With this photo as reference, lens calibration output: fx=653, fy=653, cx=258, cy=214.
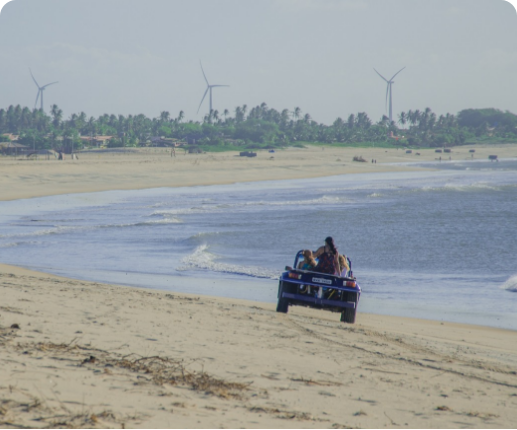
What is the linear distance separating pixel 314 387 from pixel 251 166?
70.7 metres

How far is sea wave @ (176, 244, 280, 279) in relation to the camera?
17.2 m

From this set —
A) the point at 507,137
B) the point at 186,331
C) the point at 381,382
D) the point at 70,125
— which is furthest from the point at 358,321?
the point at 507,137

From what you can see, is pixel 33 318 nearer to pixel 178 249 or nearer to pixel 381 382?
pixel 381 382

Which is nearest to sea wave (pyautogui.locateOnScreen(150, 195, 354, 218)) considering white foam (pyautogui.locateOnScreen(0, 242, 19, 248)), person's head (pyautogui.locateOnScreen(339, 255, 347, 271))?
white foam (pyautogui.locateOnScreen(0, 242, 19, 248))

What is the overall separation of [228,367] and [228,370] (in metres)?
0.11

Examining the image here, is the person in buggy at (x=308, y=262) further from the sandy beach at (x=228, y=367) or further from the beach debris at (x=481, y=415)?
the beach debris at (x=481, y=415)

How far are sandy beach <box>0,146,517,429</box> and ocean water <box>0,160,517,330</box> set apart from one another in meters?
3.40

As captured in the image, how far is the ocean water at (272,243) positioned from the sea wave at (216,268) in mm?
32

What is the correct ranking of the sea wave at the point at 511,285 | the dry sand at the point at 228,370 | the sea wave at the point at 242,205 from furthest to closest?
the sea wave at the point at 242,205, the sea wave at the point at 511,285, the dry sand at the point at 228,370

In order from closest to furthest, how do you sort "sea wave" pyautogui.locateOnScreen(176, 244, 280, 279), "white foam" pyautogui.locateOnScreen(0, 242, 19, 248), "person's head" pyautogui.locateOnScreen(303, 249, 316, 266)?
"person's head" pyautogui.locateOnScreen(303, 249, 316, 266)
"sea wave" pyautogui.locateOnScreen(176, 244, 280, 279)
"white foam" pyautogui.locateOnScreen(0, 242, 19, 248)

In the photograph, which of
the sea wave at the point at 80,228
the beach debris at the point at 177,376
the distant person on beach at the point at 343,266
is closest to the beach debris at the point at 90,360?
the beach debris at the point at 177,376

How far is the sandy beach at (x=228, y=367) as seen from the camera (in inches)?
205

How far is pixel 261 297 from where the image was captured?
1426 cm

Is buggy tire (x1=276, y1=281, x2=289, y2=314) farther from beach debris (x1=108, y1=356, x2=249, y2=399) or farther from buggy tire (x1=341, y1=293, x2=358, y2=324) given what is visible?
beach debris (x1=108, y1=356, x2=249, y2=399)
